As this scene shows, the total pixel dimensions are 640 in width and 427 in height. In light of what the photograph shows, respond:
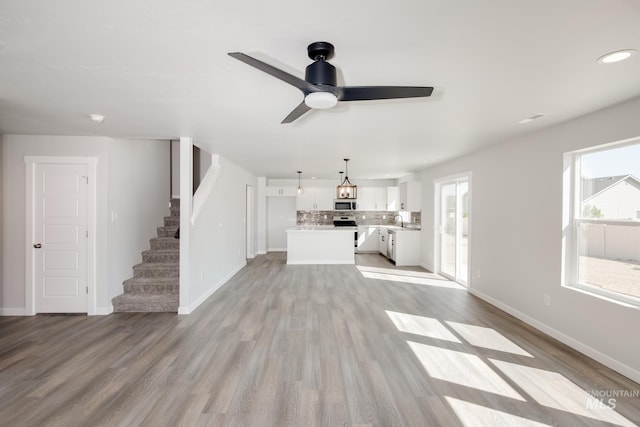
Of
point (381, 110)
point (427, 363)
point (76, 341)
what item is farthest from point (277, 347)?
point (381, 110)

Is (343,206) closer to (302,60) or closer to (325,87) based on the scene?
(302,60)

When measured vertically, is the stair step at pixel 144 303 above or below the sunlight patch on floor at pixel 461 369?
above

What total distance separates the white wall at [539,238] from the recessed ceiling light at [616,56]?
1106 mm

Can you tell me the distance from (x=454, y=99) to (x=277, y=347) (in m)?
2.98

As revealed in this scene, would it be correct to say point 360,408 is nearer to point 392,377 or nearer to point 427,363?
point 392,377

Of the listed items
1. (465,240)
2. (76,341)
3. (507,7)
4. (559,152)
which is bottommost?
(76,341)

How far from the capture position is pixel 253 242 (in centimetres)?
919

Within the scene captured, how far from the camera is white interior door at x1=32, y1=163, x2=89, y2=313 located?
4266 millimetres

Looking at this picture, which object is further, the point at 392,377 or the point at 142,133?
the point at 142,133

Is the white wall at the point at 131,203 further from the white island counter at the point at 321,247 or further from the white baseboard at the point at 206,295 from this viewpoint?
the white island counter at the point at 321,247

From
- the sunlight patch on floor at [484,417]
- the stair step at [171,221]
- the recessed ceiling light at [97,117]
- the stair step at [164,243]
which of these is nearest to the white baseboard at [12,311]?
the stair step at [164,243]

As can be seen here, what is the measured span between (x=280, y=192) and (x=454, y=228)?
555 cm

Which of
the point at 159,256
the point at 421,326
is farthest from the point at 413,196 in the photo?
the point at 159,256

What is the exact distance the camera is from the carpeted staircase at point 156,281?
14.4 ft
